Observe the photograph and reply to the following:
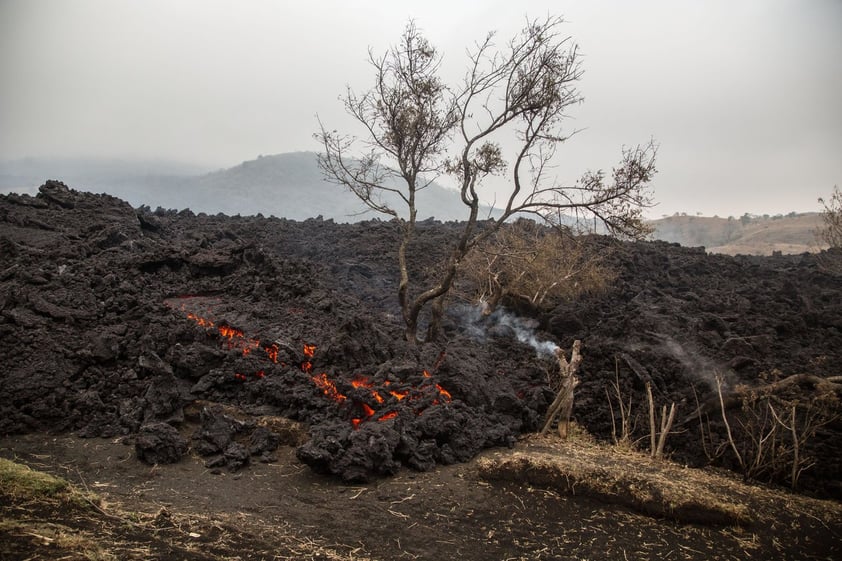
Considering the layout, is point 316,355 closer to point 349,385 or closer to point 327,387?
point 327,387

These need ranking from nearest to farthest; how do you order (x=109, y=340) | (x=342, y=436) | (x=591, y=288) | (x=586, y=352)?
(x=342, y=436) → (x=109, y=340) → (x=586, y=352) → (x=591, y=288)

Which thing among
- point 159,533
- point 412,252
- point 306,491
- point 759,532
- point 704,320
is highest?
point 412,252

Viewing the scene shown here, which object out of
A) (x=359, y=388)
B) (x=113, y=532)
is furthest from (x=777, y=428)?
(x=113, y=532)

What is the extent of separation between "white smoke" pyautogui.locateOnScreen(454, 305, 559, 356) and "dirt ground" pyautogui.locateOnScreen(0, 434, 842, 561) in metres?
5.58

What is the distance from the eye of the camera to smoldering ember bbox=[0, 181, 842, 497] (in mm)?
6961

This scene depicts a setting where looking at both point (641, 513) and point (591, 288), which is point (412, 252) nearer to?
point (591, 288)

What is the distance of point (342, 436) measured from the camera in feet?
20.9

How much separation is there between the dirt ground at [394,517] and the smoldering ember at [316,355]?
351 millimetres

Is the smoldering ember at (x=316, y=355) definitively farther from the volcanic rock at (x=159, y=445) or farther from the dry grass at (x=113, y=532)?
the dry grass at (x=113, y=532)

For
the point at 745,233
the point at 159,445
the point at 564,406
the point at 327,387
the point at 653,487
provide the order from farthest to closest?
the point at 745,233 < the point at 564,406 < the point at 327,387 < the point at 159,445 < the point at 653,487

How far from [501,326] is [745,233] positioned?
4585 centimetres

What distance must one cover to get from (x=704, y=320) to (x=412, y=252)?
9393 mm

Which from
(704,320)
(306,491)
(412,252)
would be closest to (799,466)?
(704,320)

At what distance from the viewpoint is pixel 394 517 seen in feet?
17.5
